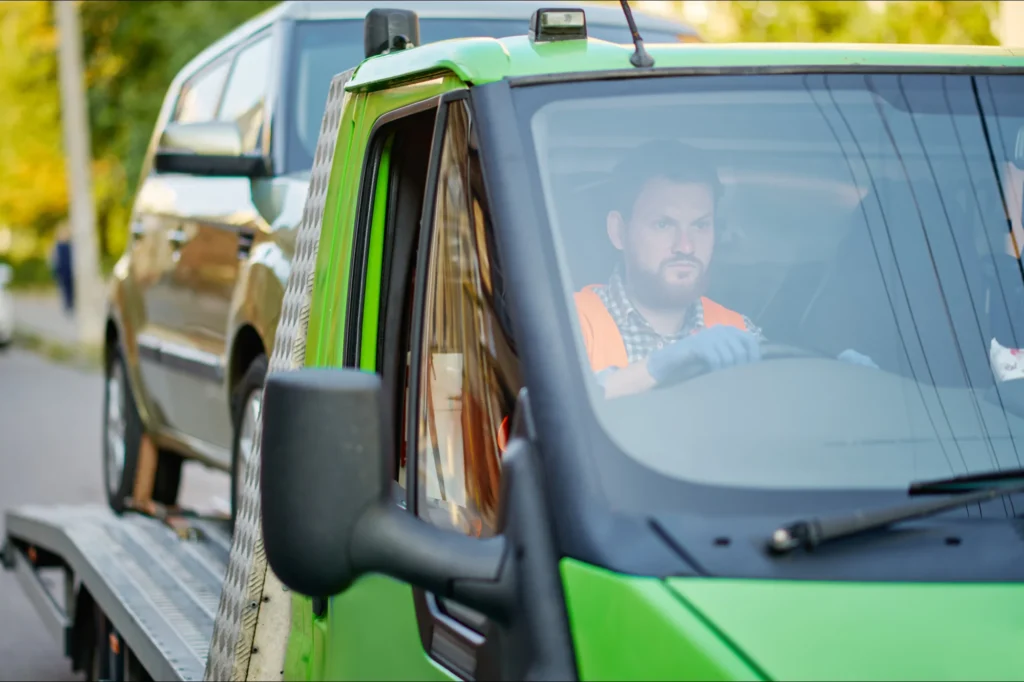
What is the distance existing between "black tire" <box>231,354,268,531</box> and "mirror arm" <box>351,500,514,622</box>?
3546 mm

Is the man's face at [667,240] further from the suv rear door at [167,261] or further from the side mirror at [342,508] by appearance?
the suv rear door at [167,261]

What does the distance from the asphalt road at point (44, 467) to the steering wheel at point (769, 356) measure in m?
4.76

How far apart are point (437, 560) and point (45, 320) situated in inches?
1512

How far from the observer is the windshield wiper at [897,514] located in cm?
220

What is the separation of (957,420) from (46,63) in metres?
33.2

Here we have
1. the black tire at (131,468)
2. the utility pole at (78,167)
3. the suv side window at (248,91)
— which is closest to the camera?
the suv side window at (248,91)

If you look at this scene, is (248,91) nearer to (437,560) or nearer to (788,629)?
(437,560)

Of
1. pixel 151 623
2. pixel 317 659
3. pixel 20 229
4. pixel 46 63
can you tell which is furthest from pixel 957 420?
pixel 20 229

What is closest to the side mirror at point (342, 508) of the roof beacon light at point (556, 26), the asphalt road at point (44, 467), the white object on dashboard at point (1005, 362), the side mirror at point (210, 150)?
the roof beacon light at point (556, 26)

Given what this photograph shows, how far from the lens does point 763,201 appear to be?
8.96ft

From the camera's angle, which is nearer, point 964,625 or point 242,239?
point 964,625

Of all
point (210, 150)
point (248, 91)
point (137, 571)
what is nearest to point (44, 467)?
point (248, 91)

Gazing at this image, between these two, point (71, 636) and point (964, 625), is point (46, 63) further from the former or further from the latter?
point (964, 625)

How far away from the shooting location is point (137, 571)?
5.16 metres
